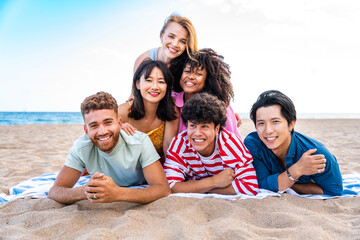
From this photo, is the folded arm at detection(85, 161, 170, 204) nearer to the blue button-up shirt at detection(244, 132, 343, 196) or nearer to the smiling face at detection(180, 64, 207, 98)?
the blue button-up shirt at detection(244, 132, 343, 196)

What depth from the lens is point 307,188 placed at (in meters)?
2.88

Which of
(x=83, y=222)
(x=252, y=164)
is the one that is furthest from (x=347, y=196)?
(x=83, y=222)

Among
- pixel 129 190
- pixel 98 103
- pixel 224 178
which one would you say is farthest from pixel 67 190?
pixel 224 178

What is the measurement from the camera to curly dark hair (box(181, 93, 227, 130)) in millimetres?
2781

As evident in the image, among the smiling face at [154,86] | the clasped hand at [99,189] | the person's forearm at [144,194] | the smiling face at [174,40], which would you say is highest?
the smiling face at [174,40]

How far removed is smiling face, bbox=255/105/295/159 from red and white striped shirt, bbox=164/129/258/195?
0.89 feet

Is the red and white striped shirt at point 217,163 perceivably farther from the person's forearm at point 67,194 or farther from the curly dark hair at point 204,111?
the person's forearm at point 67,194

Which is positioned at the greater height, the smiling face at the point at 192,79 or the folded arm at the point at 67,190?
the smiling face at the point at 192,79

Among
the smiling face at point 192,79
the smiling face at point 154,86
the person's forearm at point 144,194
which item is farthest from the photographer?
the smiling face at point 192,79

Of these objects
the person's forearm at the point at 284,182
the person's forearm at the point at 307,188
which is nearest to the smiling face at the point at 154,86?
the person's forearm at the point at 284,182

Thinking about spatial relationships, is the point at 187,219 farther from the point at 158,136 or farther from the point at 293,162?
the point at 158,136

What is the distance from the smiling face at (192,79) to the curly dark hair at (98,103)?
129cm

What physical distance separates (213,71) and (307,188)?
6.23ft

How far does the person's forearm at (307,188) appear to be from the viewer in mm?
2842
